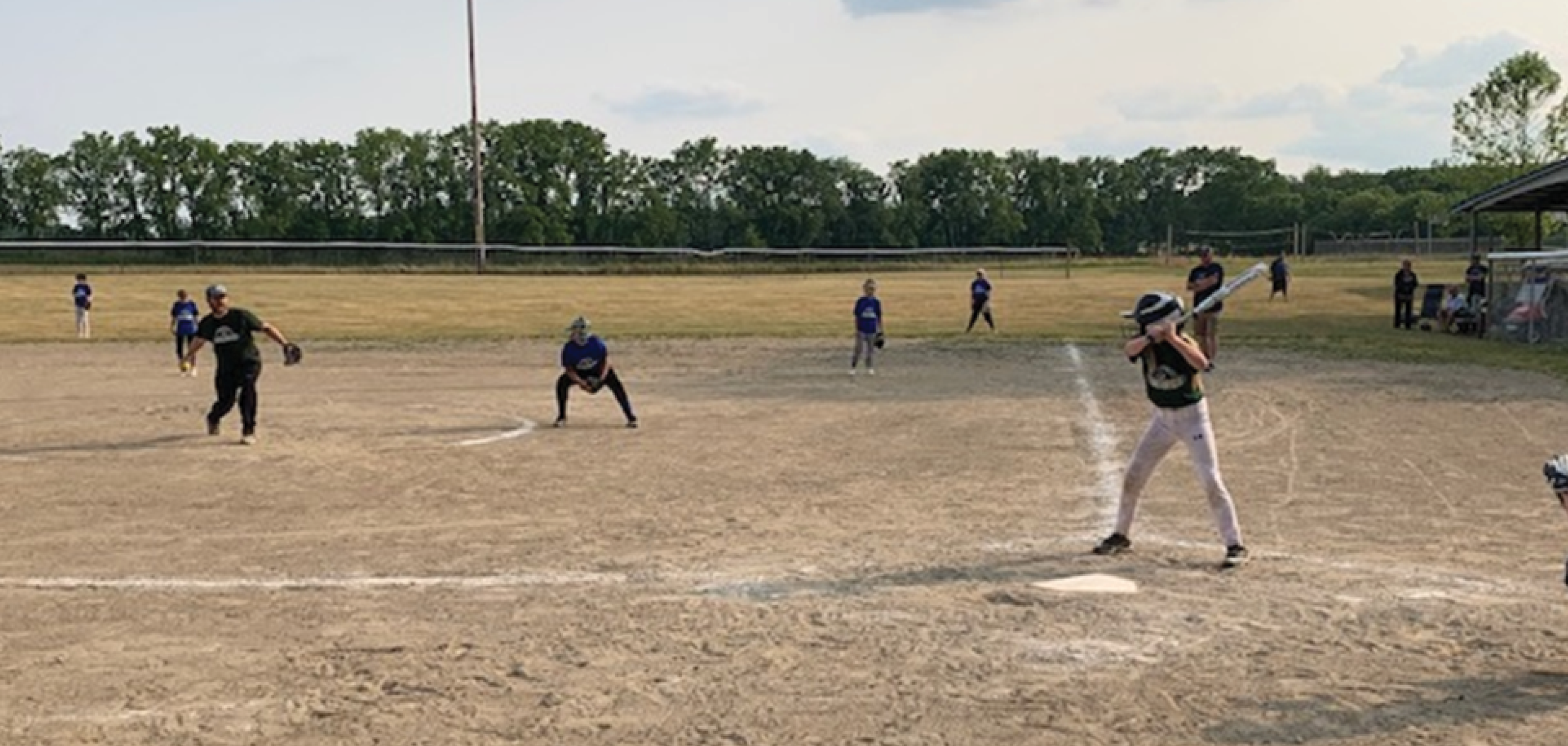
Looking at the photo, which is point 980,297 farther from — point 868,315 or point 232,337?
point 232,337

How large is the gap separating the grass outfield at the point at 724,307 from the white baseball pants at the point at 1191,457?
1626 centimetres

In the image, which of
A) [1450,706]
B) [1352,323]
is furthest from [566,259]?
[1450,706]

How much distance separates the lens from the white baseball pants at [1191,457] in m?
8.62

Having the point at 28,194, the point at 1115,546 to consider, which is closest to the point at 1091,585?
the point at 1115,546

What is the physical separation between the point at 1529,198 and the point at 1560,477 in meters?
30.7

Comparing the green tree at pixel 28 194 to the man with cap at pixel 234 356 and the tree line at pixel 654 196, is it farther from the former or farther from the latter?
the man with cap at pixel 234 356

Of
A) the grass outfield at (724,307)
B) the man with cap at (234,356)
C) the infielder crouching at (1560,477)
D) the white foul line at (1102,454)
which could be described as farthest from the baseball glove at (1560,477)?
the grass outfield at (724,307)

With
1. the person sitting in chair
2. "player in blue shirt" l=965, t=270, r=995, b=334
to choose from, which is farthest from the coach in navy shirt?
the person sitting in chair

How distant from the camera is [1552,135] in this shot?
47656 mm

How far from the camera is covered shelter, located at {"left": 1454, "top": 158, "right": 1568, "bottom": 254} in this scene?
92.3 ft

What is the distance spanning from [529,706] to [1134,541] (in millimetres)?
4991

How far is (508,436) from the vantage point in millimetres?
15617

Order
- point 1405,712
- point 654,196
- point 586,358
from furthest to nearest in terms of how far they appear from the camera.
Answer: point 654,196 < point 586,358 < point 1405,712

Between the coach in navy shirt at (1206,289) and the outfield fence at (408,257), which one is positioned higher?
the outfield fence at (408,257)
